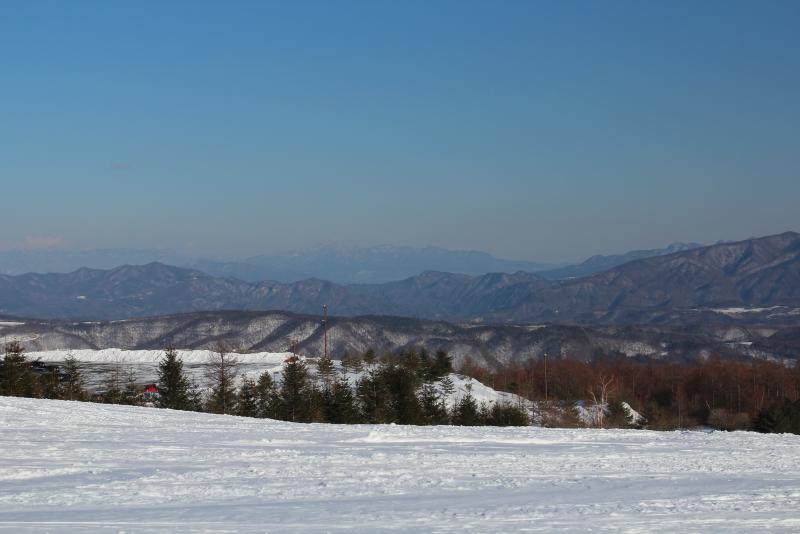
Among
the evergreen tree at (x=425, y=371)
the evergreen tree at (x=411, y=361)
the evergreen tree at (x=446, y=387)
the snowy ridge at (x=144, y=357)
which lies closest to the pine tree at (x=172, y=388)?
the evergreen tree at (x=411, y=361)

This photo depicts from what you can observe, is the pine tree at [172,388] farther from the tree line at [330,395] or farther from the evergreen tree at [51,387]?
the evergreen tree at [51,387]

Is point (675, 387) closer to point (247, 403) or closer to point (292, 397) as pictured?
point (292, 397)

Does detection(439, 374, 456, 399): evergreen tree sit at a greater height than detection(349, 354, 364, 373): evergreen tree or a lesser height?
lesser

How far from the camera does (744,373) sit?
388 ft

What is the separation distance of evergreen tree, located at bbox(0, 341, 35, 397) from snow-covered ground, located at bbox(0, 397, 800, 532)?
2411 cm

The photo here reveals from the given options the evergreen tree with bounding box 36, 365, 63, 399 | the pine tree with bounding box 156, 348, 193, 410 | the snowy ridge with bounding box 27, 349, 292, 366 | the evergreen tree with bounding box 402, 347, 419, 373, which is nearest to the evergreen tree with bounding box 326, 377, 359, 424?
the pine tree with bounding box 156, 348, 193, 410

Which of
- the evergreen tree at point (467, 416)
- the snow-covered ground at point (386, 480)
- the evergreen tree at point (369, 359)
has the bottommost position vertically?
the evergreen tree at point (467, 416)

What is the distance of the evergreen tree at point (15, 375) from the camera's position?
152ft

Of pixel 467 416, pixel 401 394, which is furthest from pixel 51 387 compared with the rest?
pixel 467 416

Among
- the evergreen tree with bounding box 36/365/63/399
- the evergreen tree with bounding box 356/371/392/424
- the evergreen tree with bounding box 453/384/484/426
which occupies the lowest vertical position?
the evergreen tree with bounding box 453/384/484/426

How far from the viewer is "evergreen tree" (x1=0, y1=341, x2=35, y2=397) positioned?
46.2 metres

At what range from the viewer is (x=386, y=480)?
49.5 feet

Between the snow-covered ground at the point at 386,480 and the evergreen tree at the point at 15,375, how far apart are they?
24.1 metres

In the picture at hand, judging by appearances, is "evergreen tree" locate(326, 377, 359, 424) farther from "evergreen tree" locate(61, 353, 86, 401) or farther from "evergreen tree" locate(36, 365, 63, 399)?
"evergreen tree" locate(36, 365, 63, 399)
